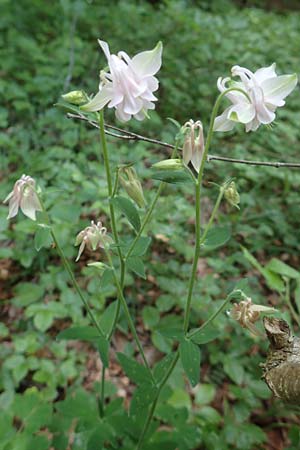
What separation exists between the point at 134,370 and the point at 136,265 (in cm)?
31

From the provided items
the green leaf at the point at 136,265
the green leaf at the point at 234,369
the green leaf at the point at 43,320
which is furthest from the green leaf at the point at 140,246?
the green leaf at the point at 234,369

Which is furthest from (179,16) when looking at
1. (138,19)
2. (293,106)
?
(293,106)

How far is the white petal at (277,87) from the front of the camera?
74 cm

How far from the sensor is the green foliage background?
1445 millimetres

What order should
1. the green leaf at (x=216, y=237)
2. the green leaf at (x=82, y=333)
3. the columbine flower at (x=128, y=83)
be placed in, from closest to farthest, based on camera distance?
the columbine flower at (x=128, y=83)
the green leaf at (x=216, y=237)
the green leaf at (x=82, y=333)

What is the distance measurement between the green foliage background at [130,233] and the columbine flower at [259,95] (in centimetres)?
55

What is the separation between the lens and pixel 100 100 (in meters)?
0.74

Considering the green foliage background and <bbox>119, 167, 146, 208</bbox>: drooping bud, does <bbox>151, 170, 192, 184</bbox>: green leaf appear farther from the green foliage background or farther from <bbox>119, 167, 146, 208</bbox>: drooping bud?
the green foliage background

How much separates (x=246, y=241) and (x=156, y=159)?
27.5 inches

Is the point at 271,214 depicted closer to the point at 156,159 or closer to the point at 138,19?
the point at 156,159

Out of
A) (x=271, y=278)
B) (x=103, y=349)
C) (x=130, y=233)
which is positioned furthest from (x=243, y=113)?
(x=130, y=233)

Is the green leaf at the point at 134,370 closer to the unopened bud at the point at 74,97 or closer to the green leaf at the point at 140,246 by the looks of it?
the green leaf at the point at 140,246

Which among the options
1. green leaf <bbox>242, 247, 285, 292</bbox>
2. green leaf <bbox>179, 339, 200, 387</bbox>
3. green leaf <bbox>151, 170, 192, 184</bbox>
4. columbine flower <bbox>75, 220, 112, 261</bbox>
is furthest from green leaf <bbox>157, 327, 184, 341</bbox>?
green leaf <bbox>242, 247, 285, 292</bbox>

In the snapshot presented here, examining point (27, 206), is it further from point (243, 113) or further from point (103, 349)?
point (243, 113)
